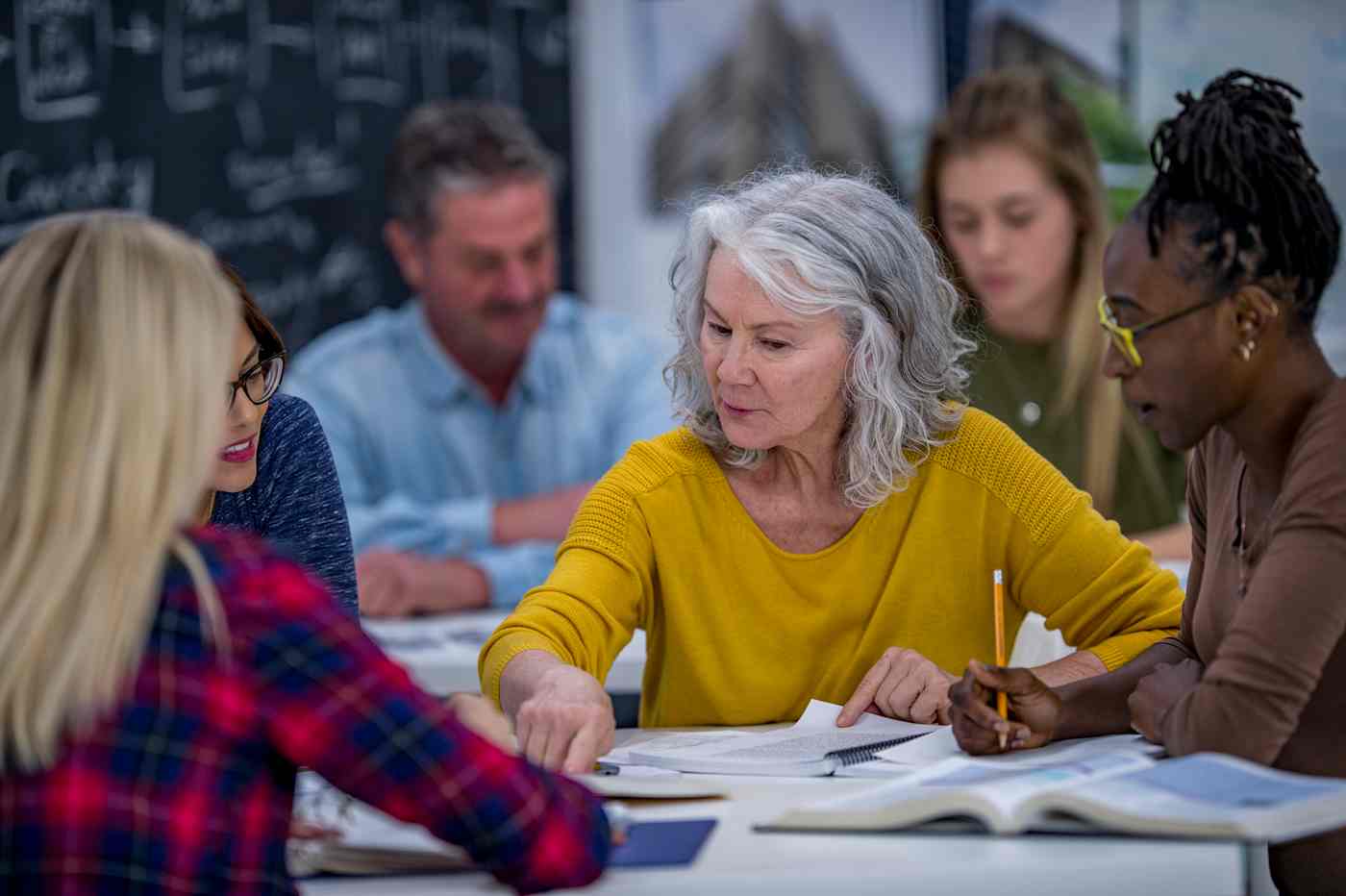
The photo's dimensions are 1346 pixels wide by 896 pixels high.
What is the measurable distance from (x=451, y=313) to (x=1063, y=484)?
8.41ft

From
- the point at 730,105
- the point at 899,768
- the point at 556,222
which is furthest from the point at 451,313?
the point at 899,768

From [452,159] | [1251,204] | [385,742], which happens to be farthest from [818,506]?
[452,159]

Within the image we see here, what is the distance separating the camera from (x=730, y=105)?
5207mm

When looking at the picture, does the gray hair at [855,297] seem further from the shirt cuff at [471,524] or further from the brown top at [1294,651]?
the shirt cuff at [471,524]

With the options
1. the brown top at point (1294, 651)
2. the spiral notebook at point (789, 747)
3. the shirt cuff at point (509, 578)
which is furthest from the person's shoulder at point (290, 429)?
the shirt cuff at point (509, 578)

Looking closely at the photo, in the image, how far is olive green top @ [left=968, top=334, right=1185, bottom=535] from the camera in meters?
3.76

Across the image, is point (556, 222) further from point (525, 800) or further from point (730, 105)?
point (525, 800)

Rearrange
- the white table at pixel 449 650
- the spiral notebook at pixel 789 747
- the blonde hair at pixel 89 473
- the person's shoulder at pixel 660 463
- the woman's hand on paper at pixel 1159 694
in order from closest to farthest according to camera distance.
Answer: the blonde hair at pixel 89 473, the woman's hand on paper at pixel 1159 694, the spiral notebook at pixel 789 747, the person's shoulder at pixel 660 463, the white table at pixel 449 650

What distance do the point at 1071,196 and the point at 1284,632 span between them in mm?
2486

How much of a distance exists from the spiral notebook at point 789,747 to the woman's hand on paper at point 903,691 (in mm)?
16

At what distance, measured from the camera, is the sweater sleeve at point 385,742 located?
3.91ft

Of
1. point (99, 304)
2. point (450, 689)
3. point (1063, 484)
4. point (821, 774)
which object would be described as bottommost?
point (450, 689)

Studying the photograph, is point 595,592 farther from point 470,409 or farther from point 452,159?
point 452,159

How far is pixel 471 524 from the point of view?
390 cm
